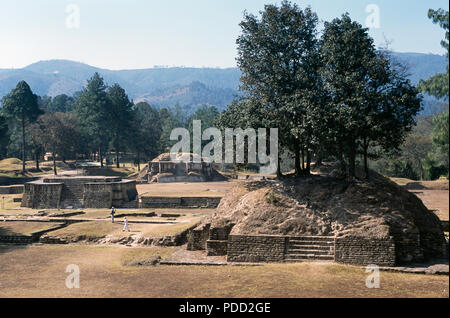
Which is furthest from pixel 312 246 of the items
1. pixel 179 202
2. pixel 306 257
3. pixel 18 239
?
pixel 179 202

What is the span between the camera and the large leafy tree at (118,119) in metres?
76.5

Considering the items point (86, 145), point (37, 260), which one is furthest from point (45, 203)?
point (86, 145)

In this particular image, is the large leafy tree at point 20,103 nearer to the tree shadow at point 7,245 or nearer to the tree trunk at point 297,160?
the tree shadow at point 7,245

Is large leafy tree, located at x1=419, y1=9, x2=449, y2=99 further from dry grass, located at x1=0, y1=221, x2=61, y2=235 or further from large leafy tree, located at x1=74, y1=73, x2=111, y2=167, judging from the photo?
large leafy tree, located at x1=74, y1=73, x2=111, y2=167

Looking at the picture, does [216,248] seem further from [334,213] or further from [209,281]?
[334,213]

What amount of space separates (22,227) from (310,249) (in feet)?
63.0

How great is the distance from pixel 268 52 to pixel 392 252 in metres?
11.6

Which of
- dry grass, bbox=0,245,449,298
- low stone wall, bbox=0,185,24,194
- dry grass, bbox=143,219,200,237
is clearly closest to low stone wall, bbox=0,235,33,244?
dry grass, bbox=0,245,449,298

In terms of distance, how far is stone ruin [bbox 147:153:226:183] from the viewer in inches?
2482

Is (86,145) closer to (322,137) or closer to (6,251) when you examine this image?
(6,251)

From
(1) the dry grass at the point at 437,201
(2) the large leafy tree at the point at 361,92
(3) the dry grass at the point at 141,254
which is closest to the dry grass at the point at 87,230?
(3) the dry grass at the point at 141,254

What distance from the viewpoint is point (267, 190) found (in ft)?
68.6

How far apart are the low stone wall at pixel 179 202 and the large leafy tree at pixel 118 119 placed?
37659 millimetres

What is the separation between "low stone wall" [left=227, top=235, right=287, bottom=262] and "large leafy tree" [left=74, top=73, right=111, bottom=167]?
197 ft
